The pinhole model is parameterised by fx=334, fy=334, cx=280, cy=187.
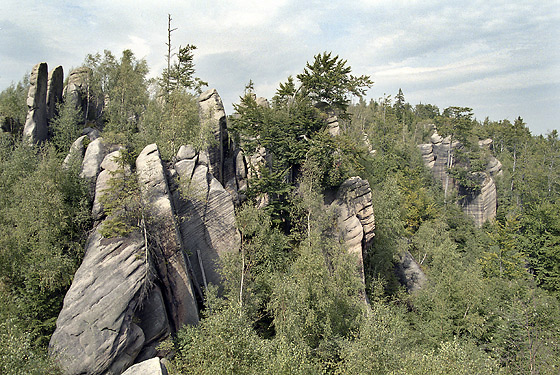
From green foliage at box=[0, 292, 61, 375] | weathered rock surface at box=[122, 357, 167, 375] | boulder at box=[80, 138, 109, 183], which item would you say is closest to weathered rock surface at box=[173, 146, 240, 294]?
boulder at box=[80, 138, 109, 183]

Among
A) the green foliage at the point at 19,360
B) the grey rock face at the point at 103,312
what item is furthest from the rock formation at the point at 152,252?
the green foliage at the point at 19,360

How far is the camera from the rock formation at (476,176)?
204 feet

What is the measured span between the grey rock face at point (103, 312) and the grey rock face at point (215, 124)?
406 inches

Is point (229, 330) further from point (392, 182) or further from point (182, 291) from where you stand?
point (392, 182)

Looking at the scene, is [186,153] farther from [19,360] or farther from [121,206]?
[19,360]

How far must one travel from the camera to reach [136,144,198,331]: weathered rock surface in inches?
768

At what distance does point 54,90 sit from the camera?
95.6ft

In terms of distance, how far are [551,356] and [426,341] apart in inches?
332

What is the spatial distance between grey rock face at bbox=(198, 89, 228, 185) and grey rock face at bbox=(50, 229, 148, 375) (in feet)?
33.9

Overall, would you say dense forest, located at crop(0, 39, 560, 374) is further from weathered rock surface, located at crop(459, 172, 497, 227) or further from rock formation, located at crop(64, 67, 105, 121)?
weathered rock surface, located at crop(459, 172, 497, 227)

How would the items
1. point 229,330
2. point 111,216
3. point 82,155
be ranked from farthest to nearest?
point 82,155, point 111,216, point 229,330

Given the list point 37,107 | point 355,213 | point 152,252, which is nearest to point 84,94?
point 37,107

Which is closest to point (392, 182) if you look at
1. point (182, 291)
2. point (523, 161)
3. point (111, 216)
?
point (182, 291)

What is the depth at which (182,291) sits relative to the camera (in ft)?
65.1
